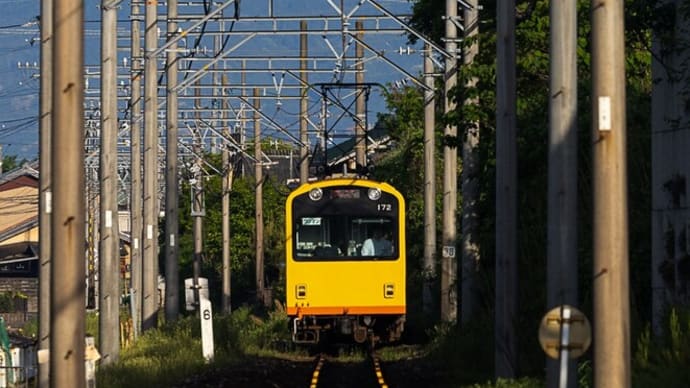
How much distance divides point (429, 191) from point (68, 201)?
2686cm

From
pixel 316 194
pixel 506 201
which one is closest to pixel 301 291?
pixel 316 194

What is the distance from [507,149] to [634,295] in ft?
12.1

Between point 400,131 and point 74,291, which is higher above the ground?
point 400,131

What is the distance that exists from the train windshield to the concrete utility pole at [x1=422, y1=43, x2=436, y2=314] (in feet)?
29.1

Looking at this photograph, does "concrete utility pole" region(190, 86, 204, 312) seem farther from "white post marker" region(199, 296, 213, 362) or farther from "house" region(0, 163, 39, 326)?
"white post marker" region(199, 296, 213, 362)

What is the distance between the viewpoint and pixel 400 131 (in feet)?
175

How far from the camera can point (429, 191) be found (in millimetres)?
40406

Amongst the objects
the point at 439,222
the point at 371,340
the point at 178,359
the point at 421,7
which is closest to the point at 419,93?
the point at 439,222

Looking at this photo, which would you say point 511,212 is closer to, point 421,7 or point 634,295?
point 634,295

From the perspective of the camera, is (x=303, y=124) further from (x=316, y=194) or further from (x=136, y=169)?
(x=316, y=194)

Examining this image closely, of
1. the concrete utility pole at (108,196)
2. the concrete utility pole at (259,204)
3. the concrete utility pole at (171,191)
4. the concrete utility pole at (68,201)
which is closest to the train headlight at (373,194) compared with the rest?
the concrete utility pole at (108,196)

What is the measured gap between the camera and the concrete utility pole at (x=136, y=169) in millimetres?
39750

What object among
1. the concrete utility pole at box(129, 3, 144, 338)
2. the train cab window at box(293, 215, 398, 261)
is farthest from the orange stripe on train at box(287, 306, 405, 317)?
the concrete utility pole at box(129, 3, 144, 338)

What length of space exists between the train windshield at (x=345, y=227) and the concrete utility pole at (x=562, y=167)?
50.5 feet
